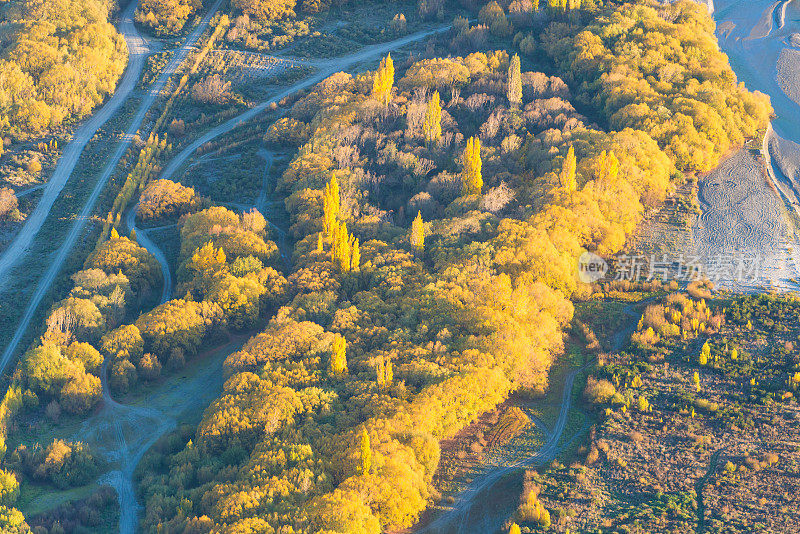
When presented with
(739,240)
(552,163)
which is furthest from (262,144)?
(739,240)

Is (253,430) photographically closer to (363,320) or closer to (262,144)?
(363,320)

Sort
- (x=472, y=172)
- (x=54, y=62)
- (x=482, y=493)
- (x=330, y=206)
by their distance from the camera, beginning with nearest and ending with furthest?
(x=482, y=493) → (x=330, y=206) → (x=472, y=172) → (x=54, y=62)

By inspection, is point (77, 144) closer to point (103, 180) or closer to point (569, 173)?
point (103, 180)

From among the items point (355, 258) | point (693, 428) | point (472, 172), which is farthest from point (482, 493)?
point (472, 172)

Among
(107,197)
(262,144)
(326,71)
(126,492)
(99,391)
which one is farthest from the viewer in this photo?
(326,71)

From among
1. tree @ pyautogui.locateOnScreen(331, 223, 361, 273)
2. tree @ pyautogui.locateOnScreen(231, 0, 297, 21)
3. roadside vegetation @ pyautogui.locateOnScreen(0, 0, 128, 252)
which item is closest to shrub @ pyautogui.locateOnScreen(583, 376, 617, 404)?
tree @ pyautogui.locateOnScreen(331, 223, 361, 273)

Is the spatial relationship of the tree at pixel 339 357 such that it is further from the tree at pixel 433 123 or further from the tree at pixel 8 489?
the tree at pixel 433 123
